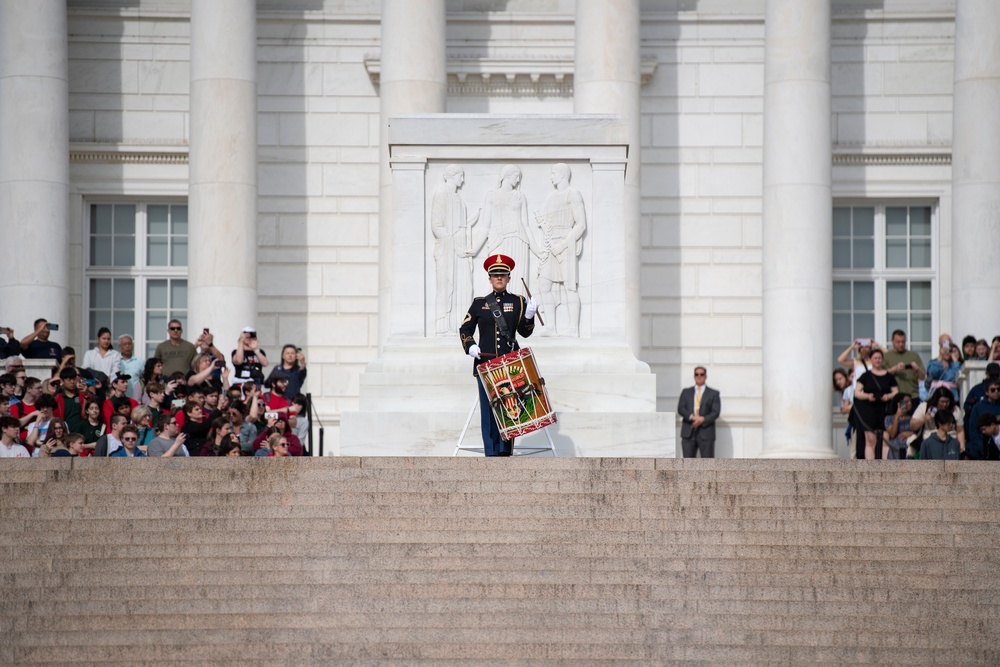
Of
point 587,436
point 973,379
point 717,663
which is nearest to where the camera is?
point 717,663

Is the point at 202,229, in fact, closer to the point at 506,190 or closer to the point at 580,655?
the point at 506,190

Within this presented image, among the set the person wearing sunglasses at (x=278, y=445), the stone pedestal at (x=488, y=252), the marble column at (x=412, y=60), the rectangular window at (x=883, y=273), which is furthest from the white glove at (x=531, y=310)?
the rectangular window at (x=883, y=273)

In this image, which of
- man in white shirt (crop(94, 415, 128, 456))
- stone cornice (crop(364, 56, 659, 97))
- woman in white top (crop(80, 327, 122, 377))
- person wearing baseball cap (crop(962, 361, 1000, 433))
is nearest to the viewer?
man in white shirt (crop(94, 415, 128, 456))

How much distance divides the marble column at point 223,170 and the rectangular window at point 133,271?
3064 millimetres

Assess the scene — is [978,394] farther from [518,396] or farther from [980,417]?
[518,396]

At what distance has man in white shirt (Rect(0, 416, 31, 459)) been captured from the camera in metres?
21.9

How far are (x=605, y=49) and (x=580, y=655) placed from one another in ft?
56.0

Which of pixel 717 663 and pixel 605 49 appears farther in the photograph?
pixel 605 49

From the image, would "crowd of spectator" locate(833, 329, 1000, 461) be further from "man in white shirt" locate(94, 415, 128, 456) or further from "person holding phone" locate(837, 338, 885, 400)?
"man in white shirt" locate(94, 415, 128, 456)

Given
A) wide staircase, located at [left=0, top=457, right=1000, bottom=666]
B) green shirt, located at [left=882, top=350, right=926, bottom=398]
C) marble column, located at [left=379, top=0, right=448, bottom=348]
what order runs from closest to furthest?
wide staircase, located at [left=0, top=457, right=1000, bottom=666], green shirt, located at [left=882, top=350, right=926, bottom=398], marble column, located at [left=379, top=0, right=448, bottom=348]

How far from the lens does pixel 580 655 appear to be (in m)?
Result: 16.4

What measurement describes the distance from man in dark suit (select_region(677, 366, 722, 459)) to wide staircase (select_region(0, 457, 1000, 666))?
397 inches

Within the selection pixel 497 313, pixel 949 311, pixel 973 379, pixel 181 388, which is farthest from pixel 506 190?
pixel 949 311

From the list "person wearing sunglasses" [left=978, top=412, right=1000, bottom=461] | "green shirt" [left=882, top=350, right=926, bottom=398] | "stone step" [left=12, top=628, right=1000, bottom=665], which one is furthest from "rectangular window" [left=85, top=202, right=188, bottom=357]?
"stone step" [left=12, top=628, right=1000, bottom=665]
